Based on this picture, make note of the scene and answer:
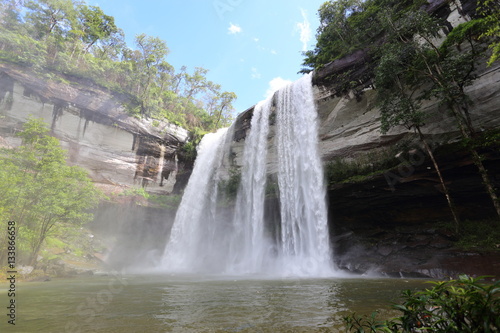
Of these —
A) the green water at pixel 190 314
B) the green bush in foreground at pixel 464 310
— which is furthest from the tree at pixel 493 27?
the green bush in foreground at pixel 464 310

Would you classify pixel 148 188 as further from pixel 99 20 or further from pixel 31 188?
pixel 99 20

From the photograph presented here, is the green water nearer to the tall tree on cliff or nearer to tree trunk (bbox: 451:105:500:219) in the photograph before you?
tree trunk (bbox: 451:105:500:219)

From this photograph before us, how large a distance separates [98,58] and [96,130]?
1189 centimetres

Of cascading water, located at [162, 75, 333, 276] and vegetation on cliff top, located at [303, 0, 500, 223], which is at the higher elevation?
vegetation on cliff top, located at [303, 0, 500, 223]

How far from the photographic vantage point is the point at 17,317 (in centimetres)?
379

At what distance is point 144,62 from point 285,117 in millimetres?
21391

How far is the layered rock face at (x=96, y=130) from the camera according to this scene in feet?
68.5

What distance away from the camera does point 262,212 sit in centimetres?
1748

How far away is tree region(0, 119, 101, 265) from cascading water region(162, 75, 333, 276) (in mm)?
8870

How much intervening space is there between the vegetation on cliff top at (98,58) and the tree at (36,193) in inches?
567

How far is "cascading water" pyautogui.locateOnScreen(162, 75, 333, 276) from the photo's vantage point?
14688 mm

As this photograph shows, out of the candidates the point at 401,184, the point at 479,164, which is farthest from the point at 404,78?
the point at 479,164

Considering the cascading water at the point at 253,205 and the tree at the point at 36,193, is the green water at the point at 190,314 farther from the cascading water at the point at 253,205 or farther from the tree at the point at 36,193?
the cascading water at the point at 253,205

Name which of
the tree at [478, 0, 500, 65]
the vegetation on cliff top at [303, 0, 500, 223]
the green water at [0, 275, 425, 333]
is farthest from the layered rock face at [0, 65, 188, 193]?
the tree at [478, 0, 500, 65]
